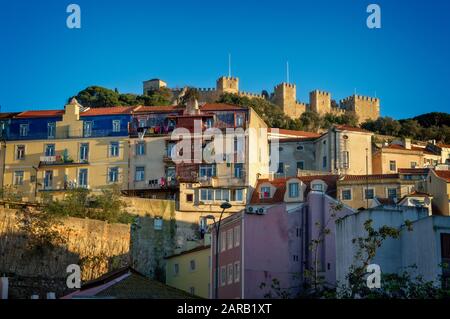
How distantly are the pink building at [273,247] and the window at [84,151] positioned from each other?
79.8 feet

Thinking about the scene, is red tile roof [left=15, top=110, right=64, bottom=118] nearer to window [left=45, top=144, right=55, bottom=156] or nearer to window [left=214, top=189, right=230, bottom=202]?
window [left=45, top=144, right=55, bottom=156]

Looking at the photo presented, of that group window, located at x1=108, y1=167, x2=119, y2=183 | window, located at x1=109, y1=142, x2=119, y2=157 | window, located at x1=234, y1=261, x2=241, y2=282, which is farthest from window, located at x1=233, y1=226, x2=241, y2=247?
window, located at x1=109, y1=142, x2=119, y2=157

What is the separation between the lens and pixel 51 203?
68.8 meters

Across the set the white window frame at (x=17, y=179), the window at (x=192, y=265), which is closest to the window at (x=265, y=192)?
the window at (x=192, y=265)

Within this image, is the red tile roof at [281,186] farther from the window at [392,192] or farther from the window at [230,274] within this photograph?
the window at [230,274]

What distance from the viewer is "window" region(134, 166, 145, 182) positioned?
81062 millimetres

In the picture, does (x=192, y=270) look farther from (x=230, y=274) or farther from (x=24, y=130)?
(x=24, y=130)

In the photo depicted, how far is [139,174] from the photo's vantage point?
81.3 m

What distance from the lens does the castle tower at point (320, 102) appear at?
→ 143750 mm

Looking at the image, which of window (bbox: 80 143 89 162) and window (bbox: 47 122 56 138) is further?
window (bbox: 47 122 56 138)

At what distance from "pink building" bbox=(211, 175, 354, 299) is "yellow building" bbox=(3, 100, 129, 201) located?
22549 millimetres

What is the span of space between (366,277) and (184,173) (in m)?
37.5

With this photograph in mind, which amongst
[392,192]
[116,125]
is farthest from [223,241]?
[116,125]

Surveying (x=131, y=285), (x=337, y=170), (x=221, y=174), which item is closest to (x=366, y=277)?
(x=131, y=285)
